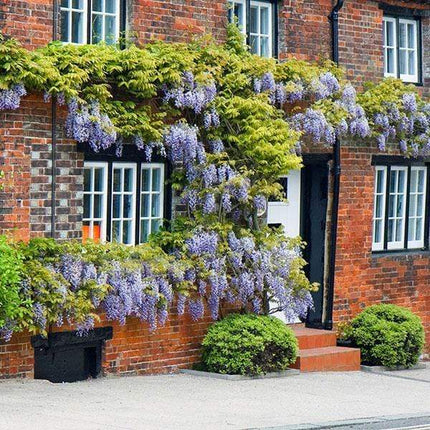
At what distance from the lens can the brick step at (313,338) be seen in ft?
68.0

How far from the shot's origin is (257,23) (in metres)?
20.7

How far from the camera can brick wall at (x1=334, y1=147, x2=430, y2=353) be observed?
21.9 m

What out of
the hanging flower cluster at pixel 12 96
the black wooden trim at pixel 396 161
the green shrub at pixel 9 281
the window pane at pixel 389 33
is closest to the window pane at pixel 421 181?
the black wooden trim at pixel 396 161

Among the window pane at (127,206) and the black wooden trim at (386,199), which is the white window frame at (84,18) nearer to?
the window pane at (127,206)

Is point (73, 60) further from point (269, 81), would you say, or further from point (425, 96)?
point (425, 96)

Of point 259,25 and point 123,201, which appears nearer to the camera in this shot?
point 123,201

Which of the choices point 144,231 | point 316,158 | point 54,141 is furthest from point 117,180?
point 316,158

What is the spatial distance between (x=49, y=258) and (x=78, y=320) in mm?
845

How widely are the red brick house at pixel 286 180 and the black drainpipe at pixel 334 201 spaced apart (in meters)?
0.03

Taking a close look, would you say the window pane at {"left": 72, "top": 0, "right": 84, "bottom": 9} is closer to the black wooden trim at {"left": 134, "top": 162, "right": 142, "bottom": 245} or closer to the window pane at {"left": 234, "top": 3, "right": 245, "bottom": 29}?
the black wooden trim at {"left": 134, "top": 162, "right": 142, "bottom": 245}

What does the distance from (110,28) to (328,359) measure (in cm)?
587

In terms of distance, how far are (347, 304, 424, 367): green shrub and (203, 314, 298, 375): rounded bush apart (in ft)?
7.88

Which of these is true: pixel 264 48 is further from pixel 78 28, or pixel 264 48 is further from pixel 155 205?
pixel 78 28

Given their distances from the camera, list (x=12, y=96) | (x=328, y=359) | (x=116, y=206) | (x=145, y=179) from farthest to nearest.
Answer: (x=328, y=359) < (x=145, y=179) < (x=116, y=206) < (x=12, y=96)
